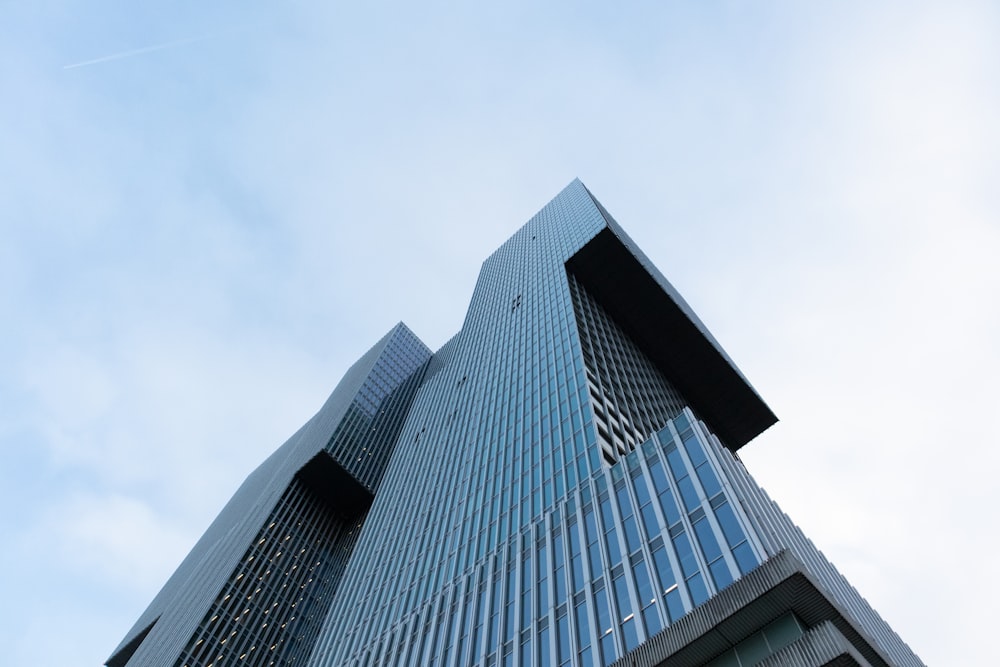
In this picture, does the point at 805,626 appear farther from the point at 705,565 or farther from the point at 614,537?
the point at 614,537

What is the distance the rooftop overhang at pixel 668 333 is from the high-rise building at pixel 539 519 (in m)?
0.33

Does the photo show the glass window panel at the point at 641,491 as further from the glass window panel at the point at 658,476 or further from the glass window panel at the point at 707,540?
the glass window panel at the point at 707,540

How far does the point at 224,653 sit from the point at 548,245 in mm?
71342

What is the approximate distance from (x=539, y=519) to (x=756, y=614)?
2222 cm

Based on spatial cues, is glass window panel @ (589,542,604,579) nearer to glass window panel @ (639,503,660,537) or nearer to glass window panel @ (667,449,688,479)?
glass window panel @ (639,503,660,537)

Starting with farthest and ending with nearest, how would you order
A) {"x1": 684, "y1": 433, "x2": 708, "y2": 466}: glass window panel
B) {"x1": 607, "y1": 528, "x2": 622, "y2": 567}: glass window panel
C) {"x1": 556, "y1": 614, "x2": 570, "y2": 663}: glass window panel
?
1. {"x1": 684, "y1": 433, "x2": 708, "y2": 466}: glass window panel
2. {"x1": 607, "y1": 528, "x2": 622, "y2": 567}: glass window panel
3. {"x1": 556, "y1": 614, "x2": 570, "y2": 663}: glass window panel

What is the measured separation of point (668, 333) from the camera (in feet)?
373

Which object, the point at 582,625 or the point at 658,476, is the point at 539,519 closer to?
the point at 658,476

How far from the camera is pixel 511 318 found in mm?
96250

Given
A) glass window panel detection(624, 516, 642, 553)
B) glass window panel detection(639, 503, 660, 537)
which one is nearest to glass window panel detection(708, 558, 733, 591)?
glass window panel detection(639, 503, 660, 537)

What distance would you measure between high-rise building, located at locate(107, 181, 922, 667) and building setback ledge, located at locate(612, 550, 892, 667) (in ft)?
0.29

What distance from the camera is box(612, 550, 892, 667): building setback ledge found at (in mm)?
27438

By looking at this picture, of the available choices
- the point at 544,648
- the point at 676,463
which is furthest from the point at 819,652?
the point at 676,463

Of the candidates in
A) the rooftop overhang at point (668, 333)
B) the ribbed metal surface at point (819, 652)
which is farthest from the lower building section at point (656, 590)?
the rooftop overhang at point (668, 333)
